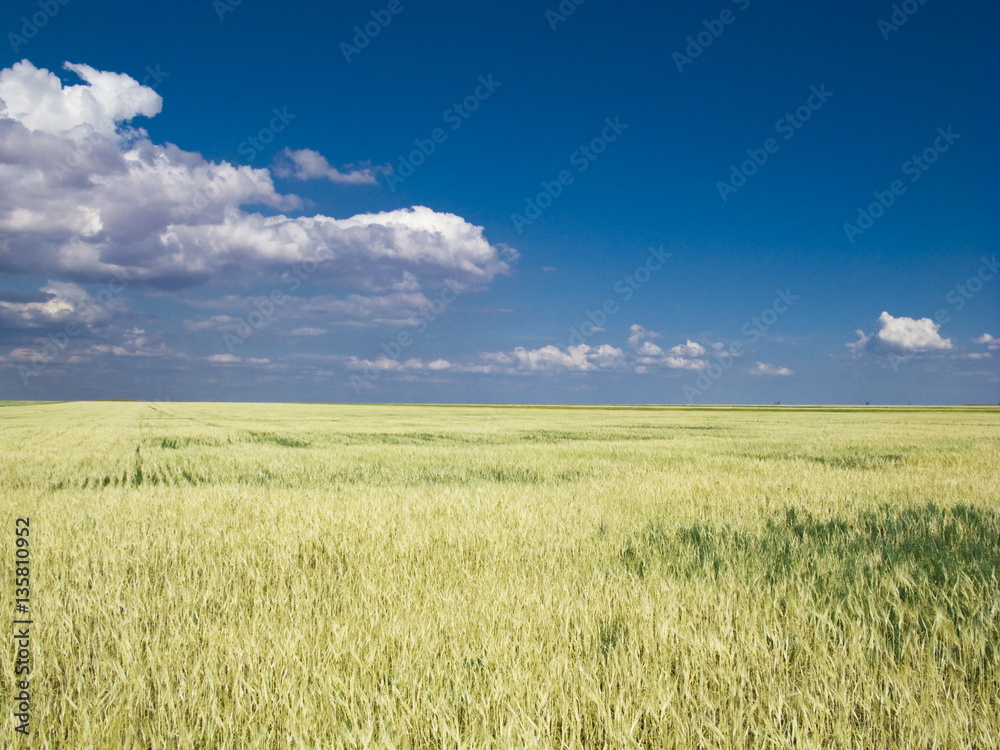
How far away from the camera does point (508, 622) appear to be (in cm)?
304

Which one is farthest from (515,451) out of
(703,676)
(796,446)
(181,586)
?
(703,676)

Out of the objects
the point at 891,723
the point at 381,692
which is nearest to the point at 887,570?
the point at 891,723

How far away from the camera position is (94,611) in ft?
10.9

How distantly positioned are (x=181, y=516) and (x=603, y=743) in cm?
547

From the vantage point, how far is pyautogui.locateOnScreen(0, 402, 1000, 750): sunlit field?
218 cm

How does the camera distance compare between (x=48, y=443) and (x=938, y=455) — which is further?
(x=48, y=443)

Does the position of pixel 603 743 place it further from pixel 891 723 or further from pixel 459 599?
pixel 459 599

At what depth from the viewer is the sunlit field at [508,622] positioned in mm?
2178

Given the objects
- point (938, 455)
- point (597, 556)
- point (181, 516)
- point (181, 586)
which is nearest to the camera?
point (181, 586)

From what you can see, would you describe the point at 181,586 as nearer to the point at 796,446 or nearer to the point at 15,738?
Answer: the point at 15,738

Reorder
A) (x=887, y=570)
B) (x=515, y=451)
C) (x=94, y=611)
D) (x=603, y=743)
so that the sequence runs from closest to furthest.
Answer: (x=603, y=743) < (x=94, y=611) < (x=887, y=570) < (x=515, y=451)

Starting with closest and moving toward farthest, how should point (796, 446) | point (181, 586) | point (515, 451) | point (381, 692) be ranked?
point (381, 692) → point (181, 586) → point (515, 451) → point (796, 446)

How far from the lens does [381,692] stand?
7.82 feet

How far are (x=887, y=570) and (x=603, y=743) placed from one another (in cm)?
336
